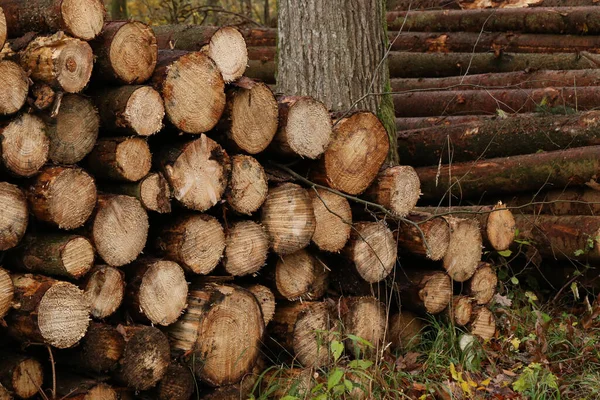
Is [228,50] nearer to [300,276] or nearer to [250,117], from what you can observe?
[250,117]

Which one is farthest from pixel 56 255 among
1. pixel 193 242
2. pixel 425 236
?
pixel 425 236

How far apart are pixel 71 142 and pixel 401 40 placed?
282 inches

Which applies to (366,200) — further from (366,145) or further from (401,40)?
(401,40)

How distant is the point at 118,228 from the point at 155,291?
40 centimetres

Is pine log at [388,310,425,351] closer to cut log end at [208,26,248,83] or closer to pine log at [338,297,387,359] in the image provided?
pine log at [338,297,387,359]

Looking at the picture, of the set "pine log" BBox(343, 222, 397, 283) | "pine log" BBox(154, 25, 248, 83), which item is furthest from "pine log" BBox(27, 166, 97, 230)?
"pine log" BBox(343, 222, 397, 283)

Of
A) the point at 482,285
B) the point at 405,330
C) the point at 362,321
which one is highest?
the point at 362,321

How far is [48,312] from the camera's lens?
388 cm

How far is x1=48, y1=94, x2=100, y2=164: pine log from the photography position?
4113 mm

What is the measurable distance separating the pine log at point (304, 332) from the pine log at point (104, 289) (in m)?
1.12

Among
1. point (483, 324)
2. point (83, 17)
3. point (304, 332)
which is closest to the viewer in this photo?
point (83, 17)

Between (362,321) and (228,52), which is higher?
(228,52)

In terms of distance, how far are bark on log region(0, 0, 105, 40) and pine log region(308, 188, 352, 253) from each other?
1.64 meters

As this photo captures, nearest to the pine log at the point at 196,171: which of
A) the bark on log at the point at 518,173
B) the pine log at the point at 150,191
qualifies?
the pine log at the point at 150,191
